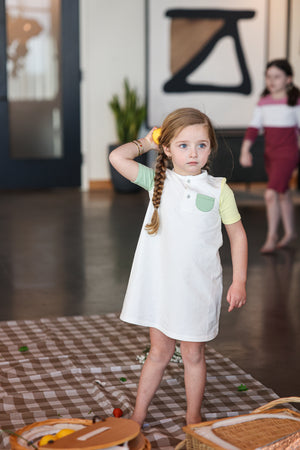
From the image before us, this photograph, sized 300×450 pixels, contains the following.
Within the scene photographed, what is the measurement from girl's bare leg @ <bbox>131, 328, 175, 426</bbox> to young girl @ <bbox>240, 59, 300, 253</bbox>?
2891 mm

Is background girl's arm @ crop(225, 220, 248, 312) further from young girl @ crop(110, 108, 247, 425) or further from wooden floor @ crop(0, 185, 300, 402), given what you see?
wooden floor @ crop(0, 185, 300, 402)

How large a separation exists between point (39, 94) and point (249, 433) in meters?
6.42

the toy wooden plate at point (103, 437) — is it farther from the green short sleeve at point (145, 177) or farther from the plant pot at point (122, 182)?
the plant pot at point (122, 182)

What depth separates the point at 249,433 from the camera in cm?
212

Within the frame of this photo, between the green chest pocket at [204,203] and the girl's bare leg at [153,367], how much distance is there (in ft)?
1.39

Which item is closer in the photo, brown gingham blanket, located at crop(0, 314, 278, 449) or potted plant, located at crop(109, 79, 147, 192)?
brown gingham blanket, located at crop(0, 314, 278, 449)

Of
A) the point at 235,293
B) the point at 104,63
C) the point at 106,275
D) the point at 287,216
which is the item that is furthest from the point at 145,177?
the point at 104,63

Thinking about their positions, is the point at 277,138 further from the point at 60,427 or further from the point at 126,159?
the point at 60,427

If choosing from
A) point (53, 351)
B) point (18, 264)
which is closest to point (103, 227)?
point (18, 264)

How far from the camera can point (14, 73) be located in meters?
7.92

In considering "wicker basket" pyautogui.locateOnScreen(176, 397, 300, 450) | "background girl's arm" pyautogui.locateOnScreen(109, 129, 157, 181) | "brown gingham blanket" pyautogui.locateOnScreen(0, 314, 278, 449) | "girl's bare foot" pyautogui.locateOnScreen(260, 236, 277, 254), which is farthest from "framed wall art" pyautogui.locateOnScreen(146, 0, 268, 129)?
"wicker basket" pyautogui.locateOnScreen(176, 397, 300, 450)

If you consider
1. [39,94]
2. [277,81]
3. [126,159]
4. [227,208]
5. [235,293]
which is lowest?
[235,293]

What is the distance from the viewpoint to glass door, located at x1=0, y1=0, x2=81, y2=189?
7.86 metres

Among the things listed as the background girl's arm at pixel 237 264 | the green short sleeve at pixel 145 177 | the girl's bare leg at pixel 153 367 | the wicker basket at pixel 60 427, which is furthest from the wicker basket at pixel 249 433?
the green short sleeve at pixel 145 177
